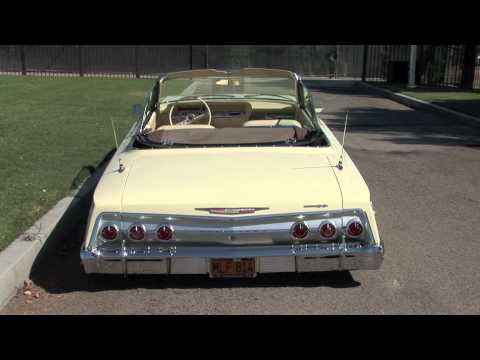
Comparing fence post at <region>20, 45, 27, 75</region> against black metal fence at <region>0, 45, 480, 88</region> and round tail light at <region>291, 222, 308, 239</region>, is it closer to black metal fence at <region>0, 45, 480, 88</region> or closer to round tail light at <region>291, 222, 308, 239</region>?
black metal fence at <region>0, 45, 480, 88</region>

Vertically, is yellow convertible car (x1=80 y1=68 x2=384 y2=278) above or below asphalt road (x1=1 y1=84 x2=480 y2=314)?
above

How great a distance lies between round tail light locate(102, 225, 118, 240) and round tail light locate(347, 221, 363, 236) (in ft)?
5.02

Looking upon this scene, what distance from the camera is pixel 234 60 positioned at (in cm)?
3184

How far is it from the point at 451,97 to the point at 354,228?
15801 millimetres

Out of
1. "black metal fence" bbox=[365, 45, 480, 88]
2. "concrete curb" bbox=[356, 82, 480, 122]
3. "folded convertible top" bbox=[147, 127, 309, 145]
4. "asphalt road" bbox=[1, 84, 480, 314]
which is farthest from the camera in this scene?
"black metal fence" bbox=[365, 45, 480, 88]

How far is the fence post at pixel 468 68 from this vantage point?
20703mm

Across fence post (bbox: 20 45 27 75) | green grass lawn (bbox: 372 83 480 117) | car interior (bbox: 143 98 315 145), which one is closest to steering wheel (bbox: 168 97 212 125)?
car interior (bbox: 143 98 315 145)

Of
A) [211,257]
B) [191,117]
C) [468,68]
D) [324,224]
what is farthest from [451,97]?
[211,257]

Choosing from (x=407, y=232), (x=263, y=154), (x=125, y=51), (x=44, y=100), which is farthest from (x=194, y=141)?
(x=125, y=51)

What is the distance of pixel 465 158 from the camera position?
8.81 metres

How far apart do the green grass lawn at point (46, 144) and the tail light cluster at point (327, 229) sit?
2247 mm

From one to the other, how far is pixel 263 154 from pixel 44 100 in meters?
11.8

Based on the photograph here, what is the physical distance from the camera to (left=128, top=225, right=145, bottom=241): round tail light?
3.69 metres
